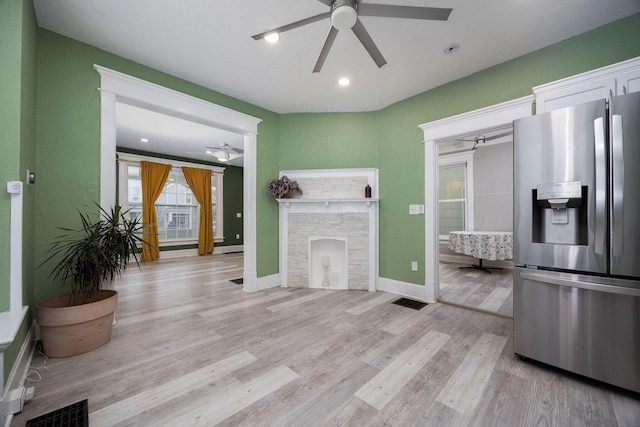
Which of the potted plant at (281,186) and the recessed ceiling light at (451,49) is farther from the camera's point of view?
the potted plant at (281,186)

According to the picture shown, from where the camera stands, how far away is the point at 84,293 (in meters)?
2.08

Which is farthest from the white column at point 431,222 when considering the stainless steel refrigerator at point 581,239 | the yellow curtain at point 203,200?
the yellow curtain at point 203,200

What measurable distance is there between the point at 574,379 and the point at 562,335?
29 cm

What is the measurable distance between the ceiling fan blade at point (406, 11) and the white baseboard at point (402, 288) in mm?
2736

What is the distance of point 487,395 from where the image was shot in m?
1.46

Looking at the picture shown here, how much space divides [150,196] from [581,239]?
7213 mm

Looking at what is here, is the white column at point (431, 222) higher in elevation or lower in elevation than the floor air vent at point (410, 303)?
higher

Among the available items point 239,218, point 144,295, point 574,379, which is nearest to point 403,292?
point 574,379

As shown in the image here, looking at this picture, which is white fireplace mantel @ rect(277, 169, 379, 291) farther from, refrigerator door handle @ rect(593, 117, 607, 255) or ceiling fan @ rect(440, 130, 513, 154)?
ceiling fan @ rect(440, 130, 513, 154)

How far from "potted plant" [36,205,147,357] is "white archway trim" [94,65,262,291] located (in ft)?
1.59

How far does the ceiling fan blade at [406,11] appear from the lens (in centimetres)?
146

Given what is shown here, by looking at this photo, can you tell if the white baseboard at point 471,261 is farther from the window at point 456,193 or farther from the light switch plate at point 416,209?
the light switch plate at point 416,209

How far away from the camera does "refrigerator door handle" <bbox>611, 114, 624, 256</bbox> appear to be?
1426 millimetres

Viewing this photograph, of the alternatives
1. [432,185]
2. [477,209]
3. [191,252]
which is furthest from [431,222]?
[191,252]
